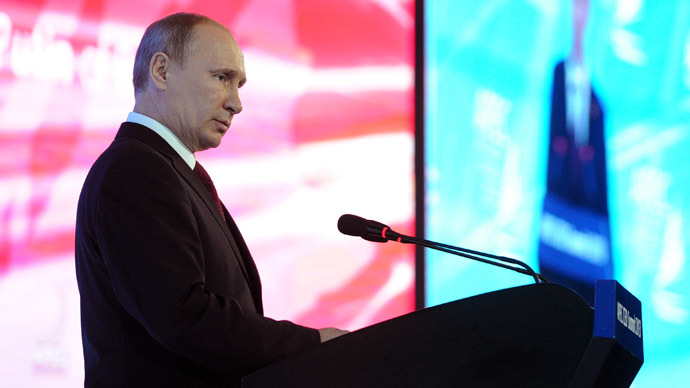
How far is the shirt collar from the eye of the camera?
5.32 ft

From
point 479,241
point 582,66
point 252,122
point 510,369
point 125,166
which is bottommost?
point 510,369

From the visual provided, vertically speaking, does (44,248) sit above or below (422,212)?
below

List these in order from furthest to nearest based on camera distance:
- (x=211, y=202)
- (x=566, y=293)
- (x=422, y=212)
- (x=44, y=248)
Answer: (x=422, y=212) < (x=44, y=248) < (x=211, y=202) < (x=566, y=293)

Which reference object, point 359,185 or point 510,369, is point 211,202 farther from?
point 359,185

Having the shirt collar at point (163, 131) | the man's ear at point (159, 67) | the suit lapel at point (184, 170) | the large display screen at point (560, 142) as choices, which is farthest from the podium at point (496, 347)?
the large display screen at point (560, 142)

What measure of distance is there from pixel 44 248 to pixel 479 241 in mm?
1760

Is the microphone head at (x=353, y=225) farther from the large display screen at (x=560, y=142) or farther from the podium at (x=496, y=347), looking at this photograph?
the large display screen at (x=560, y=142)

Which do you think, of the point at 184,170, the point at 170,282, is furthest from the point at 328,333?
the point at 184,170

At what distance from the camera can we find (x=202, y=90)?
1.67 metres

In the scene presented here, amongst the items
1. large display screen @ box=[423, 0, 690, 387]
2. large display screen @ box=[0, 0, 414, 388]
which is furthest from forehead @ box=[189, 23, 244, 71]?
large display screen @ box=[423, 0, 690, 387]

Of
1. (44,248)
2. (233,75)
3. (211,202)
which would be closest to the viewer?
(211,202)

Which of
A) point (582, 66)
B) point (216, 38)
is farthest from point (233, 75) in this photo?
point (582, 66)

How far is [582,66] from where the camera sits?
11.9 ft

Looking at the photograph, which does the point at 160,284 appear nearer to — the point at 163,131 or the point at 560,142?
the point at 163,131
